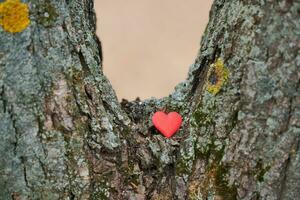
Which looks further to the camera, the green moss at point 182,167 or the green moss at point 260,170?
the green moss at point 182,167

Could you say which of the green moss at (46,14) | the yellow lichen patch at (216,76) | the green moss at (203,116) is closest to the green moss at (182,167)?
the green moss at (203,116)

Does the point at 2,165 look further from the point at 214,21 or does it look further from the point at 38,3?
the point at 214,21

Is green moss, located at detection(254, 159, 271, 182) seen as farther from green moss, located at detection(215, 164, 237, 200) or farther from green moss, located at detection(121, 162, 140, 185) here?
green moss, located at detection(121, 162, 140, 185)

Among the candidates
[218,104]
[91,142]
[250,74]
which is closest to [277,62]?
[250,74]

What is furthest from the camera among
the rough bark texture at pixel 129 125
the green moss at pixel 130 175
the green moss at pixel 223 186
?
the green moss at pixel 130 175

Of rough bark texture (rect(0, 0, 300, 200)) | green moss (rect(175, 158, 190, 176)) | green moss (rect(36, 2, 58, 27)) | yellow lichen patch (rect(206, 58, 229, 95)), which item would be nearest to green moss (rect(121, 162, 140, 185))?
rough bark texture (rect(0, 0, 300, 200))

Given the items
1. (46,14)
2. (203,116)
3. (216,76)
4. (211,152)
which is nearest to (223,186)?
(211,152)

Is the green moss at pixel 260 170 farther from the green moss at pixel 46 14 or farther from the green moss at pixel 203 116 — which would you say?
the green moss at pixel 46 14

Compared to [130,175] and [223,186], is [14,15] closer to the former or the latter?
[130,175]
